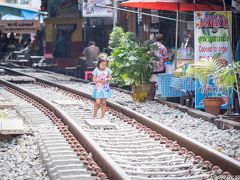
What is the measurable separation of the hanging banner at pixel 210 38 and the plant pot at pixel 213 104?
1.49ft

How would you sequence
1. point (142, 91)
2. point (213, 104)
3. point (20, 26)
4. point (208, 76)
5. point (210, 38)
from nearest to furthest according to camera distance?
1. point (208, 76)
2. point (213, 104)
3. point (210, 38)
4. point (142, 91)
5. point (20, 26)

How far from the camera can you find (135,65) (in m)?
15.9

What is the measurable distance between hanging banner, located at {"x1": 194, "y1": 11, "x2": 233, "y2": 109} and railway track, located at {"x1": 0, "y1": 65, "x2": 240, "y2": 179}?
6.75 feet

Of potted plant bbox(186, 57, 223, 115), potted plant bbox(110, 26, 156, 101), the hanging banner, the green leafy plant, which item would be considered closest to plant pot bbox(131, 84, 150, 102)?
Result: potted plant bbox(110, 26, 156, 101)

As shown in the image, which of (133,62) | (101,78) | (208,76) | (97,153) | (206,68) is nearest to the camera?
(97,153)

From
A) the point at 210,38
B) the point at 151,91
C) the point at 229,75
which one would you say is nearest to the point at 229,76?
the point at 229,75

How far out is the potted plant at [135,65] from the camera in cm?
1595

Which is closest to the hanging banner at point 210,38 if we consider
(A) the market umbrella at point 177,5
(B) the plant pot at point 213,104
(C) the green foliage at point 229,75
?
(B) the plant pot at point 213,104

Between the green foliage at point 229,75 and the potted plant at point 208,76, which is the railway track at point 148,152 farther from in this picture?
the green foliage at point 229,75

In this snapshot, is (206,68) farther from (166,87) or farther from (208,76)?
(166,87)

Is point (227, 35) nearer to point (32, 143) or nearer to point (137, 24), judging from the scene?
point (32, 143)

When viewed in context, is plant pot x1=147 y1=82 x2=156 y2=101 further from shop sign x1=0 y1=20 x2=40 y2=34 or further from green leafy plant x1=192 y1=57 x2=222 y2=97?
shop sign x1=0 y1=20 x2=40 y2=34

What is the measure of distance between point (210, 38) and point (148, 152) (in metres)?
5.56

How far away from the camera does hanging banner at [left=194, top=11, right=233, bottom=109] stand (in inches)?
550
